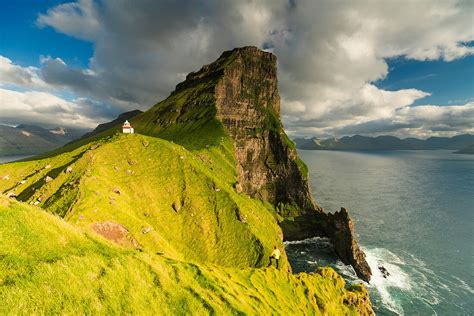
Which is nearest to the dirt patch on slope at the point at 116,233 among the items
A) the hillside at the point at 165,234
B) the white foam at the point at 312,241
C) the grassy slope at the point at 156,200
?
the hillside at the point at 165,234

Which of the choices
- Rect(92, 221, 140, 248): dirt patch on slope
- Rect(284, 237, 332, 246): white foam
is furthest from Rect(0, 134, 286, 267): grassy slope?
Rect(284, 237, 332, 246): white foam

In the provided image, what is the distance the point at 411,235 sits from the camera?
133 meters

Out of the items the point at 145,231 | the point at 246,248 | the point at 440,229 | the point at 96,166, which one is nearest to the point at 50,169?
the point at 96,166

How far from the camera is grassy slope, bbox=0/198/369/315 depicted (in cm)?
1211

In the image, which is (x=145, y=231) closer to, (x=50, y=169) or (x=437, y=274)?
(x=50, y=169)

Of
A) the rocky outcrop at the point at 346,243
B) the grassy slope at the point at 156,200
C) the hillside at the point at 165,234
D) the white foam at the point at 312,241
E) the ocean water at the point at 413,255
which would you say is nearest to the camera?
the hillside at the point at 165,234

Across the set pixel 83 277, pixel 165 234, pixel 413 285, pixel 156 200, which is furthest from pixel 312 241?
pixel 83 277

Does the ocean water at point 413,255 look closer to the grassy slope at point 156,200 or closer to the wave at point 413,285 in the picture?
the wave at point 413,285

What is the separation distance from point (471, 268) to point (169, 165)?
5267 inches

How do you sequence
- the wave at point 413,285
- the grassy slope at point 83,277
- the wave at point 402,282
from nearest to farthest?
the grassy slope at point 83,277 < the wave at point 402,282 < the wave at point 413,285

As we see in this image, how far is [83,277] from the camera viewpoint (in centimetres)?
1432

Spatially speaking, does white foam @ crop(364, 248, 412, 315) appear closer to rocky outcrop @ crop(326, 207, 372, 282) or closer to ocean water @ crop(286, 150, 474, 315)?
ocean water @ crop(286, 150, 474, 315)

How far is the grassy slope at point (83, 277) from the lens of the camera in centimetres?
1211

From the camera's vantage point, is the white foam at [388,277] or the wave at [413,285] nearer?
the wave at [413,285]
